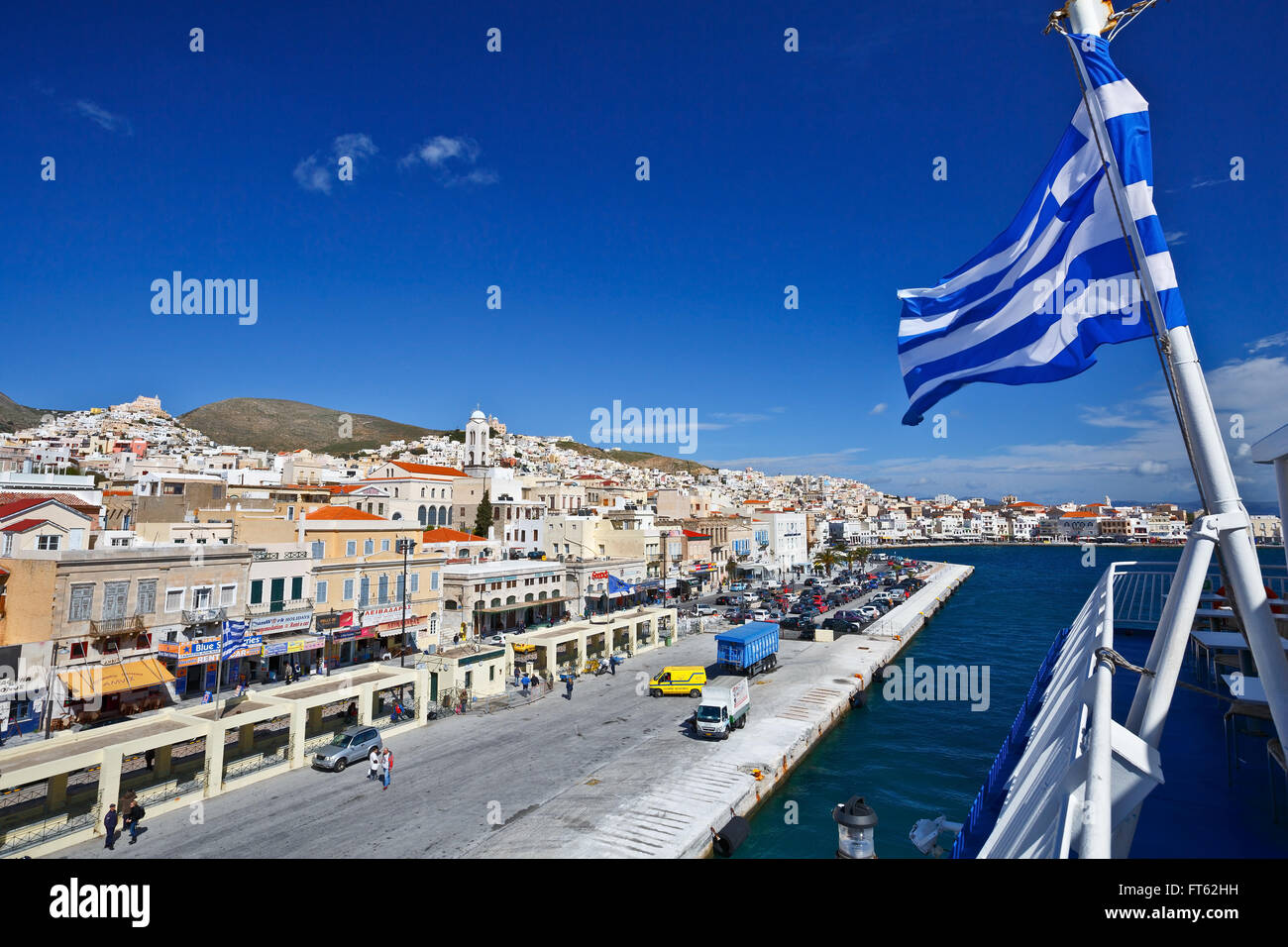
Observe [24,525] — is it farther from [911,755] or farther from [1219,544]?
[911,755]

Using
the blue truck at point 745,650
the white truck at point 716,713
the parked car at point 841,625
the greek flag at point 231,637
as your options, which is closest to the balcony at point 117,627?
the greek flag at point 231,637

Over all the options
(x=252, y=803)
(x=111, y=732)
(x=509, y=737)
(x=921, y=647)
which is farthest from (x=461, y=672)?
(x=921, y=647)

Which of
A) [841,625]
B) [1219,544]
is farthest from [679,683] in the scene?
[1219,544]

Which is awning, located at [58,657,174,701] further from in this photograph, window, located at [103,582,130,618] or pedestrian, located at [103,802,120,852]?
pedestrian, located at [103,802,120,852]

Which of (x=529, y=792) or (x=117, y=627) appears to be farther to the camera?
(x=117, y=627)

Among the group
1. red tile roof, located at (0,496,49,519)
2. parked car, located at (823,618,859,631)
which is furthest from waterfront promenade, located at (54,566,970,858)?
parked car, located at (823,618,859,631)

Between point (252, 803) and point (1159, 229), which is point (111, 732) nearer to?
point (252, 803)

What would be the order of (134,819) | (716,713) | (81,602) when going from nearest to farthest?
(134,819) < (81,602) < (716,713)

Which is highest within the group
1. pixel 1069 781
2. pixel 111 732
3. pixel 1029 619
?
pixel 1069 781
